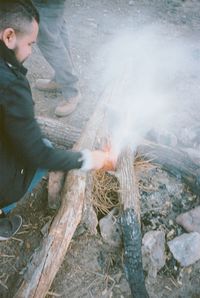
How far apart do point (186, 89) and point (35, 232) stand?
11.0 ft

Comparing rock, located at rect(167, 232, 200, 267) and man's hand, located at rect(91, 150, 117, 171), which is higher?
man's hand, located at rect(91, 150, 117, 171)

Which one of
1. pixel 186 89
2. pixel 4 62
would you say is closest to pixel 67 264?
pixel 4 62

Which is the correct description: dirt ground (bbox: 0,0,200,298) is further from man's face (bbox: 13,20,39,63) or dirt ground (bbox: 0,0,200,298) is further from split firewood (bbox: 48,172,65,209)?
man's face (bbox: 13,20,39,63)

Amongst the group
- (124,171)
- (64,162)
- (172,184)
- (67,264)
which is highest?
(64,162)

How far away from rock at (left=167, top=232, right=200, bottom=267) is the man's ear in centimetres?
222

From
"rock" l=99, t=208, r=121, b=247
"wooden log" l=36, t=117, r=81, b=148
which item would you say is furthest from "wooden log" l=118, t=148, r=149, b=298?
"wooden log" l=36, t=117, r=81, b=148

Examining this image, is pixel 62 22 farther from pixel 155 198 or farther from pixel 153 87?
pixel 155 198

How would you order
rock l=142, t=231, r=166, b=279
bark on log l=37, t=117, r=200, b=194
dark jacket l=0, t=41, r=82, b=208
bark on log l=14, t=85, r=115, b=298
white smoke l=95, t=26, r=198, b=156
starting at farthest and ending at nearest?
white smoke l=95, t=26, r=198, b=156 < bark on log l=37, t=117, r=200, b=194 < rock l=142, t=231, r=166, b=279 < bark on log l=14, t=85, r=115, b=298 < dark jacket l=0, t=41, r=82, b=208

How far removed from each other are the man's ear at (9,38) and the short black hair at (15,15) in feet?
0.17

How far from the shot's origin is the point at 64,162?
103 inches

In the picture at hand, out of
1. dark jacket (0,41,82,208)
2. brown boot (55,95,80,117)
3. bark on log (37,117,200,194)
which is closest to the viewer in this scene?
dark jacket (0,41,82,208)

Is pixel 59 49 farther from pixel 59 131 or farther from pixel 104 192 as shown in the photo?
pixel 104 192

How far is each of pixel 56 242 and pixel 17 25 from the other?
5.57 ft

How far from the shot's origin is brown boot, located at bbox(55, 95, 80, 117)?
4.79m
